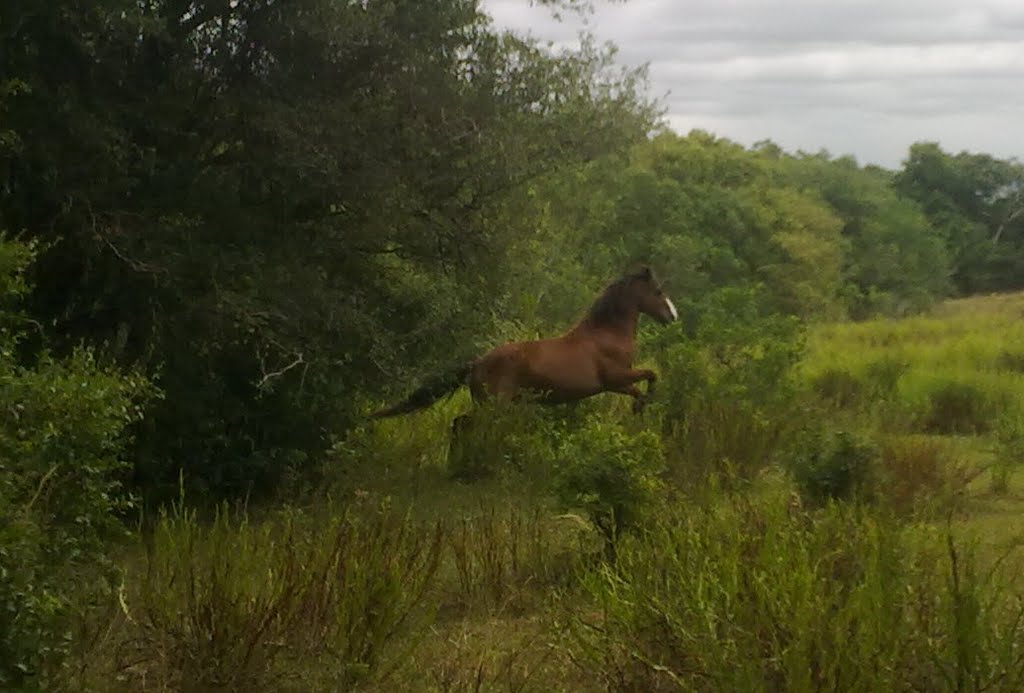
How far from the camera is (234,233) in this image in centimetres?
823

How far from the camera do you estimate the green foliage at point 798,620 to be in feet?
13.0

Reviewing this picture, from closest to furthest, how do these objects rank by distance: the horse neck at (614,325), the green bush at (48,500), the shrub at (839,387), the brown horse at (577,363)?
the green bush at (48,500) → the brown horse at (577,363) → the horse neck at (614,325) → the shrub at (839,387)

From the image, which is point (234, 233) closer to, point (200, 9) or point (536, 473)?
point (200, 9)

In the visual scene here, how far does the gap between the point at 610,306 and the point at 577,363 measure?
2.43 feet

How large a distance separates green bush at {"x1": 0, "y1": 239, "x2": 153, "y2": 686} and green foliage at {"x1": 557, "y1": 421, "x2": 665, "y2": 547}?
2362 millimetres

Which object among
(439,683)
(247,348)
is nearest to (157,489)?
(247,348)

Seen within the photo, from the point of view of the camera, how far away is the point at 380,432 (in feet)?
37.1

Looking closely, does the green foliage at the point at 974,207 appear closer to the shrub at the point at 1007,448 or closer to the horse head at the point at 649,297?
the shrub at the point at 1007,448

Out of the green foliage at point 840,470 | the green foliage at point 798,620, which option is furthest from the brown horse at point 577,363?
the green foliage at point 798,620

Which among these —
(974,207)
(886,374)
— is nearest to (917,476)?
(886,374)

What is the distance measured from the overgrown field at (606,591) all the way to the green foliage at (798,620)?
0.01m

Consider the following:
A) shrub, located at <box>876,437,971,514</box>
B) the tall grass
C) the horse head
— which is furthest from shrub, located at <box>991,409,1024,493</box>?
the tall grass

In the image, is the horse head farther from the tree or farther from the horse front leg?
the tree

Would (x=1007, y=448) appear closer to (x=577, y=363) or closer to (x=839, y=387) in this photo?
(x=577, y=363)
